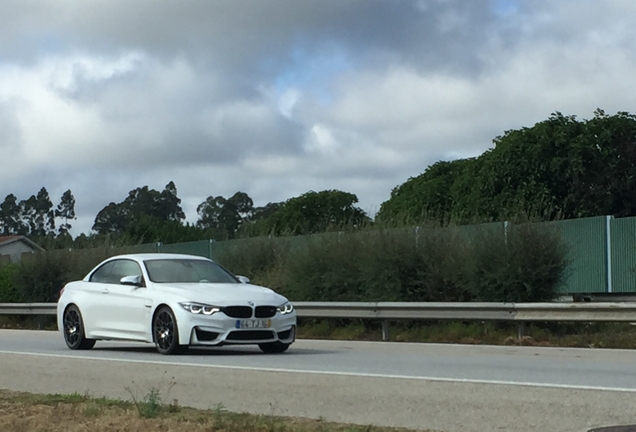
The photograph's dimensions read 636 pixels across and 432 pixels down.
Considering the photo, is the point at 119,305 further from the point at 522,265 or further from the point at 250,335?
the point at 522,265

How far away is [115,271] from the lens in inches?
640

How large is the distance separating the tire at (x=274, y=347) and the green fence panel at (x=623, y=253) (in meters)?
13.1

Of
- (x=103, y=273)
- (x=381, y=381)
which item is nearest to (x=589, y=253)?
(x=103, y=273)

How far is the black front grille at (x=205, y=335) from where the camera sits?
13992mm

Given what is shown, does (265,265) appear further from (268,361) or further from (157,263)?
(268,361)

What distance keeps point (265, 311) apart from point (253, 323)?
26cm

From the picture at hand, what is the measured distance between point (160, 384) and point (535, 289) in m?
10.00

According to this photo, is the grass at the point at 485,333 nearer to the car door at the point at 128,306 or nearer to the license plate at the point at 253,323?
the license plate at the point at 253,323

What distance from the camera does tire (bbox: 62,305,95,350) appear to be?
16297 mm

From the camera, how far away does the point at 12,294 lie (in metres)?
32.0

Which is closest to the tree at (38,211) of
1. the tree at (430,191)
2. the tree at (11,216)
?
the tree at (11,216)

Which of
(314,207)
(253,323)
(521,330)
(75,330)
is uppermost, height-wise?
(314,207)

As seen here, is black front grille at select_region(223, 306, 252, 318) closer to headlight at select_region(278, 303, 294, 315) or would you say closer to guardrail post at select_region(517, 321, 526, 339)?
headlight at select_region(278, 303, 294, 315)

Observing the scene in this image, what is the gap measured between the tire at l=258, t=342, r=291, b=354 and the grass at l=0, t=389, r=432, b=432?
5659 millimetres
